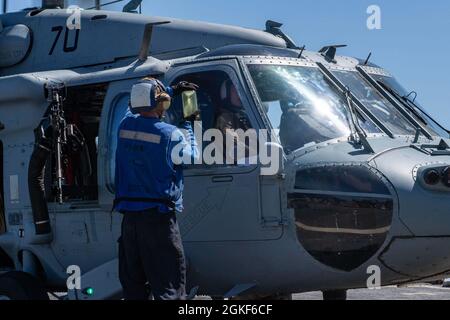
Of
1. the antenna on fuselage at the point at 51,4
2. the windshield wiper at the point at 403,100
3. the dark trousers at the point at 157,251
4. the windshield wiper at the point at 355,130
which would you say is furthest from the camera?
the antenna on fuselage at the point at 51,4

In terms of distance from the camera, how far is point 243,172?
6.19 m

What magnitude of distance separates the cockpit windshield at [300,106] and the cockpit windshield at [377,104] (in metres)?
0.23

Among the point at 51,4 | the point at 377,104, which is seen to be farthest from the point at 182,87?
the point at 51,4

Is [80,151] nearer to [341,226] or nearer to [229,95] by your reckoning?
[229,95]

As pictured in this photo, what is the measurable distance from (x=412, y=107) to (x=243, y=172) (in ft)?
6.55

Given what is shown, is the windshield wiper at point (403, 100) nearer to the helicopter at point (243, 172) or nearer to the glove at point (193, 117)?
the helicopter at point (243, 172)

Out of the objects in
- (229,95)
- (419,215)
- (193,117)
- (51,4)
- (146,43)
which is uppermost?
(51,4)

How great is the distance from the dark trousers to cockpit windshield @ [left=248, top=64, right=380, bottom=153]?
1290mm

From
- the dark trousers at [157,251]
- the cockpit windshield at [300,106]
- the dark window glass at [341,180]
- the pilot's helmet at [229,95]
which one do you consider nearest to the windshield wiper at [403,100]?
the cockpit windshield at [300,106]

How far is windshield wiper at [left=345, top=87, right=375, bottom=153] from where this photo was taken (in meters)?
6.09

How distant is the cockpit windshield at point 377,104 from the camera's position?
6.64 metres
